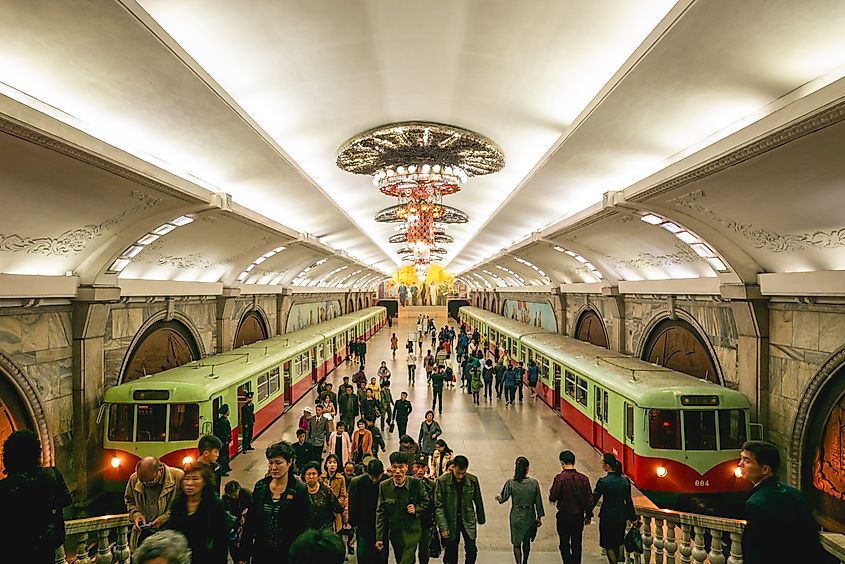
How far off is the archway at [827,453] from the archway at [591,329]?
8.32 metres

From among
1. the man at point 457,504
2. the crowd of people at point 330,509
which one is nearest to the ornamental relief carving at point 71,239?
the crowd of people at point 330,509

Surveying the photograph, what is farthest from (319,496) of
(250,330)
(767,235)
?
(250,330)

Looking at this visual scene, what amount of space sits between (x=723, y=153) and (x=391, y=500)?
14.7 ft

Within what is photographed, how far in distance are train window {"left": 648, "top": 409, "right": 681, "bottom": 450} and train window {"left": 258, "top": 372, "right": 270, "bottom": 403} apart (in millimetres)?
8002

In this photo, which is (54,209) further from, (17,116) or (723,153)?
(723,153)

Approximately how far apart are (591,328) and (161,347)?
41.3 feet

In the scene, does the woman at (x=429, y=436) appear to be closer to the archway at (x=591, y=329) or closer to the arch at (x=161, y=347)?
the arch at (x=161, y=347)

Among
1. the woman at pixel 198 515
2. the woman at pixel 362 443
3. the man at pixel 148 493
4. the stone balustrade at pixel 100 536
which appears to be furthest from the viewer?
the woman at pixel 362 443

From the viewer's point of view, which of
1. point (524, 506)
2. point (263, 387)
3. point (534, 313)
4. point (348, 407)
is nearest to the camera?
point (524, 506)

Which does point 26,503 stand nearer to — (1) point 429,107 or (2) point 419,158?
(1) point 429,107

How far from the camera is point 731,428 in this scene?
771 centimetres

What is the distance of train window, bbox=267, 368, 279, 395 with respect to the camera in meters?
12.6

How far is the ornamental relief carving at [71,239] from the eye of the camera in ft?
21.1

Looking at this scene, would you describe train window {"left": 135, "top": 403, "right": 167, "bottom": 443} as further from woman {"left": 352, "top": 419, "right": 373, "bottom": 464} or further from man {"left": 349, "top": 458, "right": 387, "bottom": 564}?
man {"left": 349, "top": 458, "right": 387, "bottom": 564}
